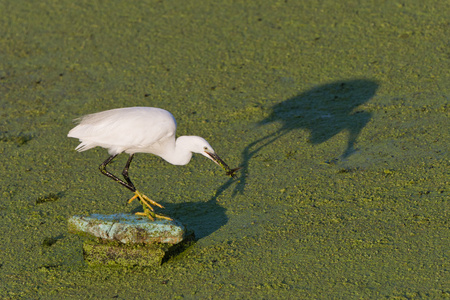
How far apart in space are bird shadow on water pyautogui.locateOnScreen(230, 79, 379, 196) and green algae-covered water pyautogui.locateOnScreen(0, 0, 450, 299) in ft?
0.06

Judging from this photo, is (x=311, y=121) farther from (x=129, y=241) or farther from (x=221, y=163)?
(x=129, y=241)

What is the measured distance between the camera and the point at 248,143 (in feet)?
16.3

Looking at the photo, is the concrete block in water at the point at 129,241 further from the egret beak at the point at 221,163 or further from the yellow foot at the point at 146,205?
the egret beak at the point at 221,163

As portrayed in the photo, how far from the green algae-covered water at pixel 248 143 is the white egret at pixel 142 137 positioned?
34 cm

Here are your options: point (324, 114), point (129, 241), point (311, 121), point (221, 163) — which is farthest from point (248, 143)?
point (129, 241)

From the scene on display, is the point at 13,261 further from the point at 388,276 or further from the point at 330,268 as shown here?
the point at 388,276

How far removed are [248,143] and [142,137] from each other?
1.20 meters

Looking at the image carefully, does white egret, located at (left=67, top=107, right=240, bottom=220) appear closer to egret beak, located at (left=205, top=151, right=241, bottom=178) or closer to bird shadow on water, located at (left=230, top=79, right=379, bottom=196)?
egret beak, located at (left=205, top=151, right=241, bottom=178)

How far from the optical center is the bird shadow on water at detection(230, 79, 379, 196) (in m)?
4.91

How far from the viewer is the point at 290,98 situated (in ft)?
18.1

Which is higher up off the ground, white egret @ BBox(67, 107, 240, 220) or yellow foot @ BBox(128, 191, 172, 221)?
white egret @ BBox(67, 107, 240, 220)

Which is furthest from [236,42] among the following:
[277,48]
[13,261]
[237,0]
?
[13,261]

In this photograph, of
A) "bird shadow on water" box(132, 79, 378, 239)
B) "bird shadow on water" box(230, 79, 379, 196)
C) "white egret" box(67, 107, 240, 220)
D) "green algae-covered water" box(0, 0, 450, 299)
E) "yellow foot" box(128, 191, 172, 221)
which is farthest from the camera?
"bird shadow on water" box(230, 79, 379, 196)

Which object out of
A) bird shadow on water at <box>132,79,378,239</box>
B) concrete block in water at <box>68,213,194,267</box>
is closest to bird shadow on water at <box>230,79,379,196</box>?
bird shadow on water at <box>132,79,378,239</box>
